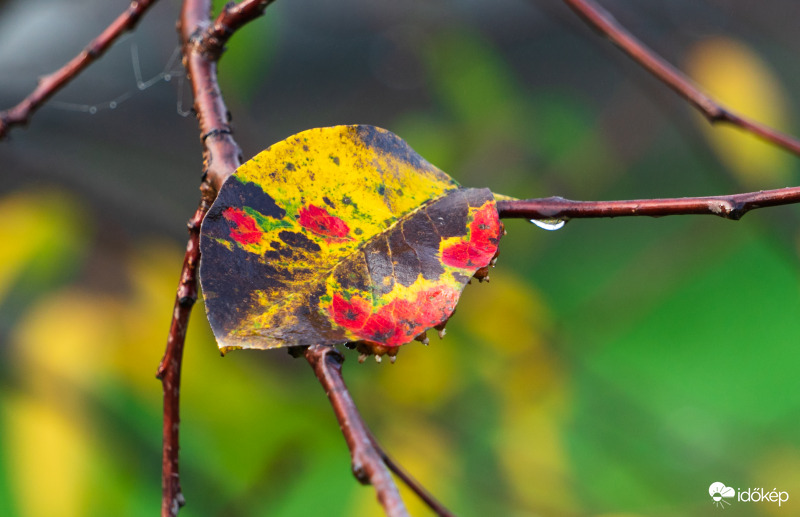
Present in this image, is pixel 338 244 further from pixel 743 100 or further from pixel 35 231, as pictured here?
pixel 743 100

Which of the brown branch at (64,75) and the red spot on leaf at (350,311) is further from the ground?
the brown branch at (64,75)

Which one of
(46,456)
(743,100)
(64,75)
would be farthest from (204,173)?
(743,100)

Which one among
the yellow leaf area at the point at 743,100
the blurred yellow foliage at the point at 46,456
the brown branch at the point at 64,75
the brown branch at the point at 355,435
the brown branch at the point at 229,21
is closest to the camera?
the brown branch at the point at 355,435

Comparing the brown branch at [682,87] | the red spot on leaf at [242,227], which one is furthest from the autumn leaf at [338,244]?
the brown branch at [682,87]

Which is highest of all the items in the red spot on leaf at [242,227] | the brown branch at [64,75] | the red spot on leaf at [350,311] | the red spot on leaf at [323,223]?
the brown branch at [64,75]

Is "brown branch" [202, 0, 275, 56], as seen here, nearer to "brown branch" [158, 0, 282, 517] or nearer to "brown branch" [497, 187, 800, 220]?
"brown branch" [158, 0, 282, 517]

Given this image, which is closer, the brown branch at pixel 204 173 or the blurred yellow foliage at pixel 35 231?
the brown branch at pixel 204 173

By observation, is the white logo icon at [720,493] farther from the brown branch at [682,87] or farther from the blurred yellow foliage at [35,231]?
the blurred yellow foliage at [35,231]
